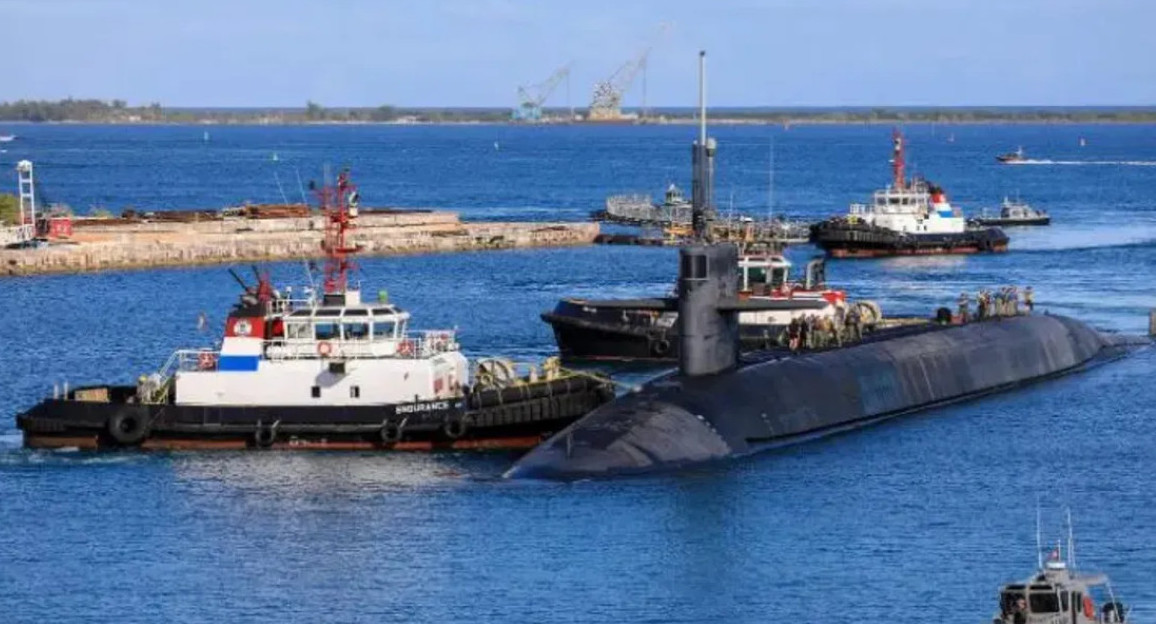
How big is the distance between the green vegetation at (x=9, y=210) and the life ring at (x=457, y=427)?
64.5 m

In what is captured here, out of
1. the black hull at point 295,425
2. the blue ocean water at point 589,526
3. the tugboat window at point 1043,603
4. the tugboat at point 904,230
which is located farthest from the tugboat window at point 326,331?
the tugboat at point 904,230

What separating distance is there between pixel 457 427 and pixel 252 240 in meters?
59.2

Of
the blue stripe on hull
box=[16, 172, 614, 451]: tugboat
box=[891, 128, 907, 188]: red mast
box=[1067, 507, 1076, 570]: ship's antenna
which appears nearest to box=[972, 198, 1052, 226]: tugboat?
box=[891, 128, 907, 188]: red mast

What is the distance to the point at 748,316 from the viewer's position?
6825 cm

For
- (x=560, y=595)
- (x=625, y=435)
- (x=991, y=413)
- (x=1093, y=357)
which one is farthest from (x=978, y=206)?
(x=560, y=595)

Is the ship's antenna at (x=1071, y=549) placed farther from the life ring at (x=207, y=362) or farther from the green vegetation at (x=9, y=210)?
the green vegetation at (x=9, y=210)

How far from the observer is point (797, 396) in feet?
176

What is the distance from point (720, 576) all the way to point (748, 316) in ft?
92.9

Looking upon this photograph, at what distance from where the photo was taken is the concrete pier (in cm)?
10138

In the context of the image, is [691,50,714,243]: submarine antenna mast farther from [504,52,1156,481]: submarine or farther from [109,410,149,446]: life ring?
[109,410,149,446]: life ring

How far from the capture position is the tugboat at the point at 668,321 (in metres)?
67.9

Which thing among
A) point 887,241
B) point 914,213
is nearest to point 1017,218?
point 914,213

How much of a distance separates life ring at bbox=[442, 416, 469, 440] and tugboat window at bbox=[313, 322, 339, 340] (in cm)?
316

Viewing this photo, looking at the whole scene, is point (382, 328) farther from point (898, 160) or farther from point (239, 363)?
point (898, 160)
